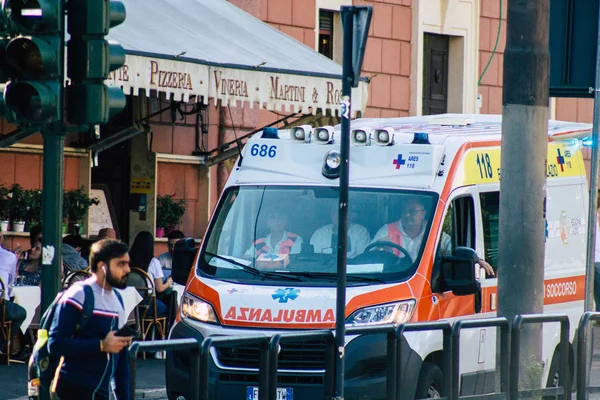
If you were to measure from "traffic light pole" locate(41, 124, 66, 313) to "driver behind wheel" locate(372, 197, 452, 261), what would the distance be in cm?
327

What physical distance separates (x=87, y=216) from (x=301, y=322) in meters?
9.04

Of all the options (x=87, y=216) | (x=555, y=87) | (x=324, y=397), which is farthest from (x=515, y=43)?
(x=87, y=216)

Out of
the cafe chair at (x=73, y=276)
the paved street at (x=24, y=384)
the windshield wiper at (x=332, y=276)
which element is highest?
the windshield wiper at (x=332, y=276)

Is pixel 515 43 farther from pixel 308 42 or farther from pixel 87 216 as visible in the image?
pixel 308 42

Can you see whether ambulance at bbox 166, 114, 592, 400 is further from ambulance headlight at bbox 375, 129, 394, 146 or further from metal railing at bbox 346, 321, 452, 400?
metal railing at bbox 346, 321, 452, 400

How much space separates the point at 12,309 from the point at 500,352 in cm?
567

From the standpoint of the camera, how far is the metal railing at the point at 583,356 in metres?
10.4

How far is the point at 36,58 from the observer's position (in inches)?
307

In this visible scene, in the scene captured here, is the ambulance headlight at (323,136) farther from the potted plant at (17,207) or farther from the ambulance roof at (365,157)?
the potted plant at (17,207)

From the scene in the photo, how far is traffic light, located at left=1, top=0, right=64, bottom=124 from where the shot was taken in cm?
779

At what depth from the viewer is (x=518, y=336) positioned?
9.85 m

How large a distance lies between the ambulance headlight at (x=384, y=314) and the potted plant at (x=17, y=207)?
8.27 meters

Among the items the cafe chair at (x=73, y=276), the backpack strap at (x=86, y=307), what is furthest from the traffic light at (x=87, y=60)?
the cafe chair at (x=73, y=276)

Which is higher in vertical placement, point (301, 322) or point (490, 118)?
point (490, 118)
